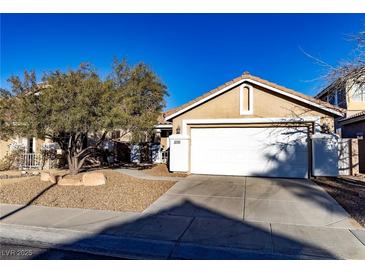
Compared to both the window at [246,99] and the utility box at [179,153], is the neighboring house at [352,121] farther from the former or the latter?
the utility box at [179,153]

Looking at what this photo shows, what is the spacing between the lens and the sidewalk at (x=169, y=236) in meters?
Answer: 4.01

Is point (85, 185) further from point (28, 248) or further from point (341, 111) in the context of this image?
point (341, 111)

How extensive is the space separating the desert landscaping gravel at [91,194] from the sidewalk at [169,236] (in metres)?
0.83

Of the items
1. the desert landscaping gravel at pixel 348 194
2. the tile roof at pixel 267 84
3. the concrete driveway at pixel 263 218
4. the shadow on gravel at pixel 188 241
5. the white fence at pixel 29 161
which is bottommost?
the shadow on gravel at pixel 188 241

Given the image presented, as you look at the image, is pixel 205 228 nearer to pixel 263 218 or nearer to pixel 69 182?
pixel 263 218

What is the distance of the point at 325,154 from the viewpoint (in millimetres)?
10383

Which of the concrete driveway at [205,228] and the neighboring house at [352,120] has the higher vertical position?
the neighboring house at [352,120]

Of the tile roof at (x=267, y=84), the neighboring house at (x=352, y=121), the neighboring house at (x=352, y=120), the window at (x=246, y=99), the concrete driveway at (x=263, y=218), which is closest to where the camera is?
the concrete driveway at (x=263, y=218)

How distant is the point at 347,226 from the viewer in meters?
5.17

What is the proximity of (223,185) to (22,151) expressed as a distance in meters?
11.9

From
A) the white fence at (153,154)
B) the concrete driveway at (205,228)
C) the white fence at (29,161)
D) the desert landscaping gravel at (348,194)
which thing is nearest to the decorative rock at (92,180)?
the concrete driveway at (205,228)

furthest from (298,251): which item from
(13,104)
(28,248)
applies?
(13,104)

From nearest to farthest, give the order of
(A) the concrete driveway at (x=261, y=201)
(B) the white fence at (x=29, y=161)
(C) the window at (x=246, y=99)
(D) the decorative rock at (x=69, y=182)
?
1. (A) the concrete driveway at (x=261, y=201)
2. (D) the decorative rock at (x=69, y=182)
3. (C) the window at (x=246, y=99)
4. (B) the white fence at (x=29, y=161)

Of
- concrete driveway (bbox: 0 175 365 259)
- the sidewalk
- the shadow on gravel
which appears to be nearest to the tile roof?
concrete driveway (bbox: 0 175 365 259)
